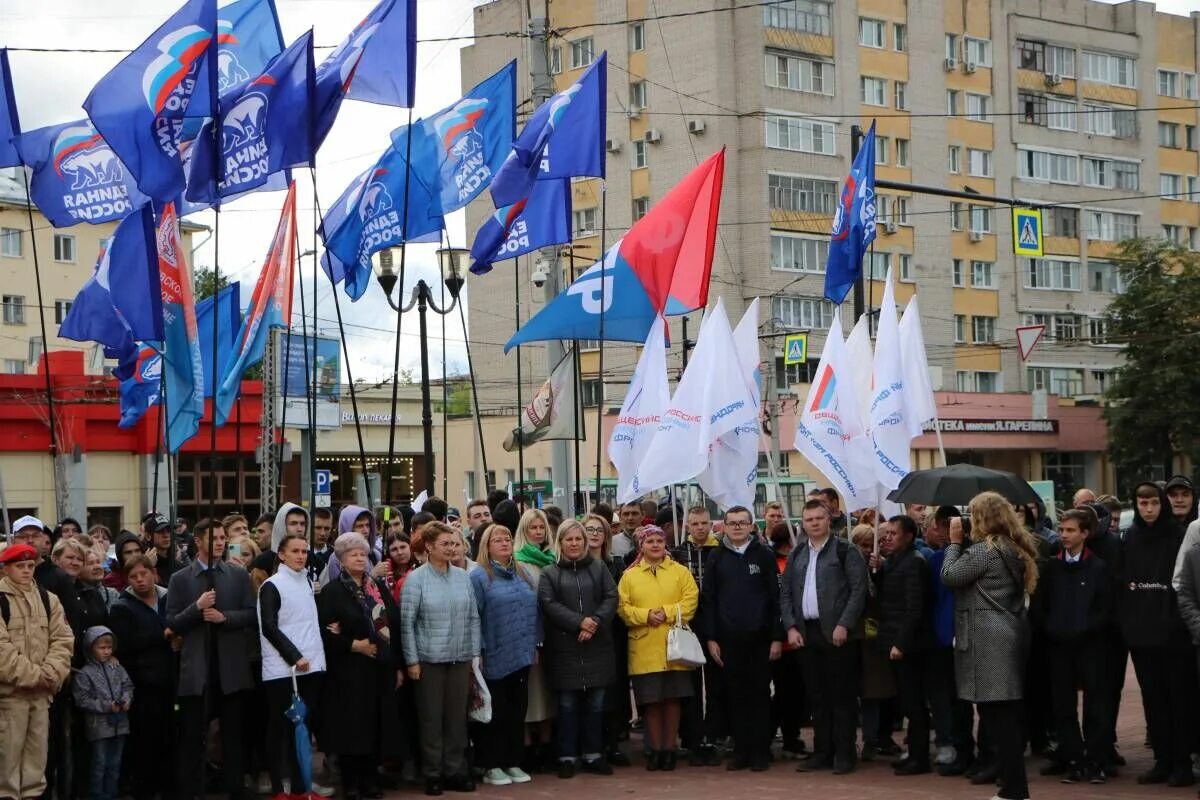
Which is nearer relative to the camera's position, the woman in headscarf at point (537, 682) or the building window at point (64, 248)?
the woman in headscarf at point (537, 682)

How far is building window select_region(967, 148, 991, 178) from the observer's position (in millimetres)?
66375

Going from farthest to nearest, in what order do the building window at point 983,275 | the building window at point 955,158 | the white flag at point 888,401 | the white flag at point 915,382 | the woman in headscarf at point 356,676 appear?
the building window at point 983,275
the building window at point 955,158
the white flag at point 915,382
the white flag at point 888,401
the woman in headscarf at point 356,676

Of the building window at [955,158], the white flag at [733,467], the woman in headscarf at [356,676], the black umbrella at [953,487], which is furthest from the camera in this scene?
the building window at [955,158]

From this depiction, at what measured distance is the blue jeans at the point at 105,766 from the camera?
1158cm

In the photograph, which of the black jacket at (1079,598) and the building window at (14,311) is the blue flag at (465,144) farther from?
the building window at (14,311)

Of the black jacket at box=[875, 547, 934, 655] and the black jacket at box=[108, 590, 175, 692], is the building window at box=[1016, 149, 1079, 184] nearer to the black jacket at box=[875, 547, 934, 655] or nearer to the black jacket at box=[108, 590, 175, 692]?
the black jacket at box=[875, 547, 934, 655]

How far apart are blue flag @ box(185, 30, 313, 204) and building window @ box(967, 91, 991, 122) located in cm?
5529

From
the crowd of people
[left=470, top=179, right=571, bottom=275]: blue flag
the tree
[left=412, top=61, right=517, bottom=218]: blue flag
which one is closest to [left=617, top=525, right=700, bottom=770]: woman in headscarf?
the crowd of people

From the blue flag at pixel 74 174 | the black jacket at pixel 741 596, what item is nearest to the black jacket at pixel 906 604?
the black jacket at pixel 741 596

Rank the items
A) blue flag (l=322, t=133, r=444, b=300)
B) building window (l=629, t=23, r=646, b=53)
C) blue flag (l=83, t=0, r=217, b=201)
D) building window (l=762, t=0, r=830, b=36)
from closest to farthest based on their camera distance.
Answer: blue flag (l=83, t=0, r=217, b=201) < blue flag (l=322, t=133, r=444, b=300) < building window (l=762, t=0, r=830, b=36) < building window (l=629, t=23, r=646, b=53)

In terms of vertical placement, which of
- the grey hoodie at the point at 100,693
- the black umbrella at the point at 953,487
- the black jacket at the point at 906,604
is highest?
the black umbrella at the point at 953,487

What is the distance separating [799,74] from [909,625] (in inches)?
2018

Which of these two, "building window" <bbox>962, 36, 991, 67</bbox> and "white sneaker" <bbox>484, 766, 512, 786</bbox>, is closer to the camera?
"white sneaker" <bbox>484, 766, 512, 786</bbox>

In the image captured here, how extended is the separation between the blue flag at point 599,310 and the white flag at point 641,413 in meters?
0.96
